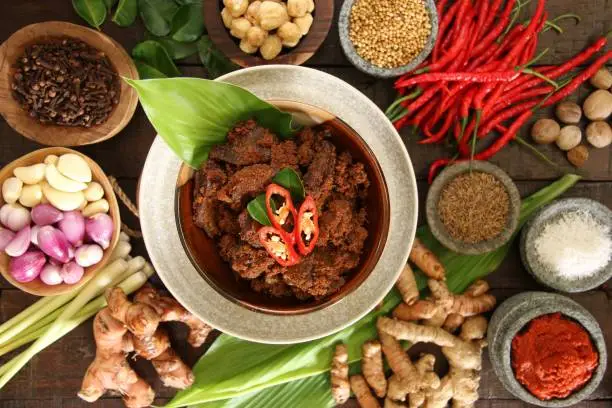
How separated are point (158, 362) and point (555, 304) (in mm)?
1181

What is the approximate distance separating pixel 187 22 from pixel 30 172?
63 cm

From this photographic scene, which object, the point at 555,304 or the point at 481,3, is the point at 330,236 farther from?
the point at 481,3

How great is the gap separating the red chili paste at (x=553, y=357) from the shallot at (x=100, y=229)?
3.94 ft

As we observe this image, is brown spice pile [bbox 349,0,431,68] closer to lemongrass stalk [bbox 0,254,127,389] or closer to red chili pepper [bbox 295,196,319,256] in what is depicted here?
red chili pepper [bbox 295,196,319,256]

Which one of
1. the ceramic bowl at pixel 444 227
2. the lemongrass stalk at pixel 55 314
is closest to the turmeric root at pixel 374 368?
the ceramic bowl at pixel 444 227

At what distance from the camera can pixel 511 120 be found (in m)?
1.81

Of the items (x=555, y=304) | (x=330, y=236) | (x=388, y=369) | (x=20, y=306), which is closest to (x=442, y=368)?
A: (x=388, y=369)

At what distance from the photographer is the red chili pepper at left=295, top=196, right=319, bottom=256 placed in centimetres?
122

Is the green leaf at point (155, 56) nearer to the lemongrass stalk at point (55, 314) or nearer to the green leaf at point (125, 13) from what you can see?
the green leaf at point (125, 13)

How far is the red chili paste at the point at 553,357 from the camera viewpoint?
1567mm

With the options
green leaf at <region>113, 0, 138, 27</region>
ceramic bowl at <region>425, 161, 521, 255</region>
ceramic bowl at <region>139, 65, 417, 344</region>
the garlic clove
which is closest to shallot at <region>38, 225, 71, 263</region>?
the garlic clove

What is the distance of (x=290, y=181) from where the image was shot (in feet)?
4.07

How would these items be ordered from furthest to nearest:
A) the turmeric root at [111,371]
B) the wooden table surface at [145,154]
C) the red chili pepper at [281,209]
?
the wooden table surface at [145,154], the turmeric root at [111,371], the red chili pepper at [281,209]

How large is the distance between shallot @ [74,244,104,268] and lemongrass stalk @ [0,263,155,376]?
0.14 metres
